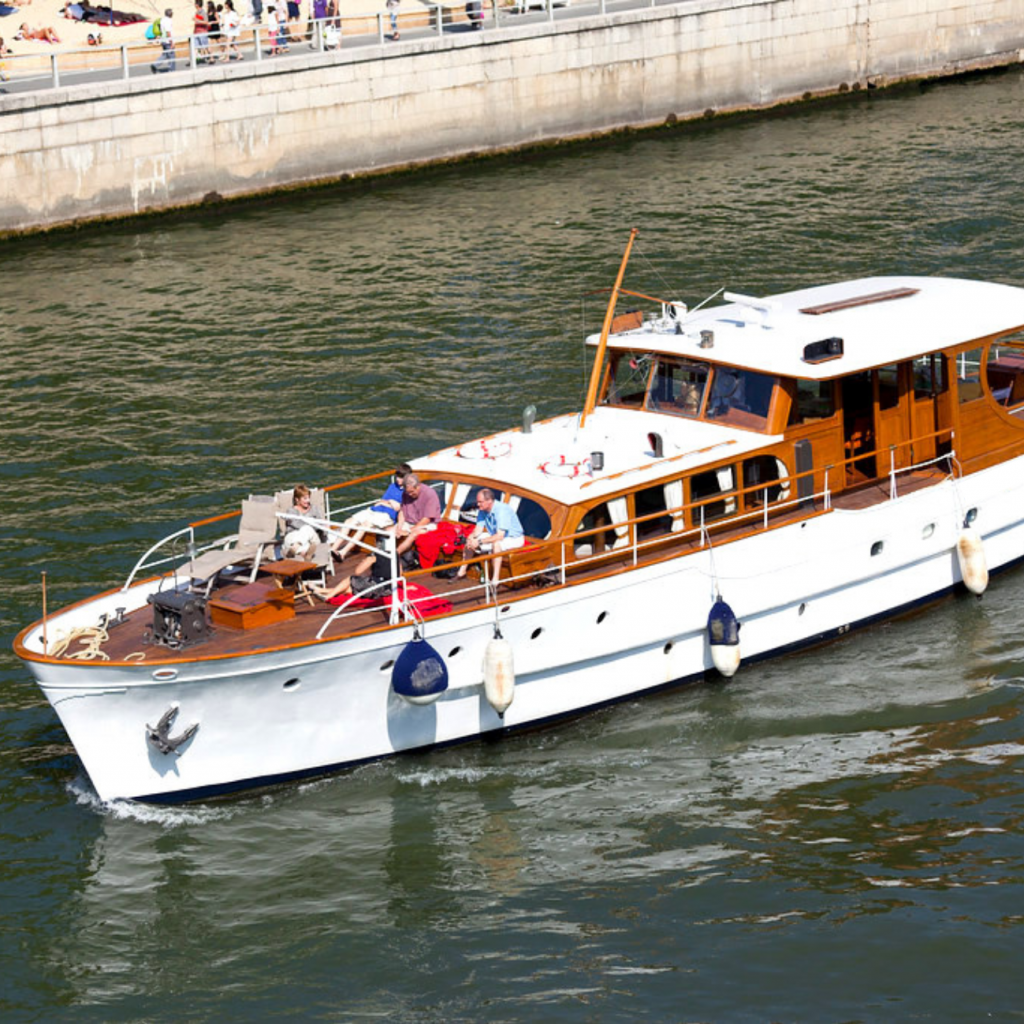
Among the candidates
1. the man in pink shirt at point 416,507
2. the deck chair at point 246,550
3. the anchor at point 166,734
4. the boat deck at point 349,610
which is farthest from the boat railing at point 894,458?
the anchor at point 166,734

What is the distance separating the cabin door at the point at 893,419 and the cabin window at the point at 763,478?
1695mm

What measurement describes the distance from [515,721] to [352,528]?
281 cm

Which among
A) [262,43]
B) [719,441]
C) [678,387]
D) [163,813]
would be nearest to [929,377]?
[678,387]

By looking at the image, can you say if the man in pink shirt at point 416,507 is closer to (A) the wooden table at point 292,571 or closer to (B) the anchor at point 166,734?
(A) the wooden table at point 292,571

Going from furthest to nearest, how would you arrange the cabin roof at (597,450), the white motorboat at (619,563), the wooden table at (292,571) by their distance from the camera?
the cabin roof at (597,450) → the wooden table at (292,571) → the white motorboat at (619,563)

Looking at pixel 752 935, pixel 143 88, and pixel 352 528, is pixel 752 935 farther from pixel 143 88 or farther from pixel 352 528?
pixel 143 88

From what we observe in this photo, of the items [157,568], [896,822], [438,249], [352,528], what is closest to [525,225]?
[438,249]

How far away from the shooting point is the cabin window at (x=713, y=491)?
69.4ft

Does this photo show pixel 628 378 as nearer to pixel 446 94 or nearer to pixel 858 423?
pixel 858 423

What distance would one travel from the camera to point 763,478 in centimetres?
2177

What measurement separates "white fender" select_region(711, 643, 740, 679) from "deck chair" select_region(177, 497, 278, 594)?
16.6ft

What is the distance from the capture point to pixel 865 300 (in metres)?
23.5

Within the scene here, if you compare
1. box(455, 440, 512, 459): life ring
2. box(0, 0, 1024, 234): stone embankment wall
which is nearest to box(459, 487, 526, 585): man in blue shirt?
box(455, 440, 512, 459): life ring

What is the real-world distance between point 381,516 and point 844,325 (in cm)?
617
